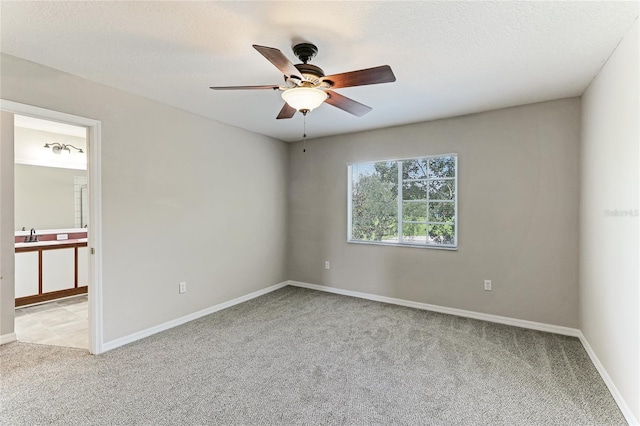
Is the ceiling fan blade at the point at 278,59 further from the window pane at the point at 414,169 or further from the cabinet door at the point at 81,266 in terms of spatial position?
the cabinet door at the point at 81,266

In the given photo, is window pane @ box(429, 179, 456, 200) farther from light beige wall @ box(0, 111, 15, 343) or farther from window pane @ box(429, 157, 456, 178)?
light beige wall @ box(0, 111, 15, 343)

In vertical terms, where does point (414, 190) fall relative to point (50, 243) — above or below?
above

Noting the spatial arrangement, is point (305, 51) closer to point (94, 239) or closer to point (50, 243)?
point (94, 239)

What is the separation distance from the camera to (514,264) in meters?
3.40

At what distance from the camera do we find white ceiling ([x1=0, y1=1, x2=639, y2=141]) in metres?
1.74

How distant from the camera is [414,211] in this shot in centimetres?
411

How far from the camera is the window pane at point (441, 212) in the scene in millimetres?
3834

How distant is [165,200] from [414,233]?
3.11m

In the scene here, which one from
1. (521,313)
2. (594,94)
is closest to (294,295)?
(521,313)

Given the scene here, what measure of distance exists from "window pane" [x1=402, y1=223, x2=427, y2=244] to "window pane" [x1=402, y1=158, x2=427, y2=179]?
654 millimetres

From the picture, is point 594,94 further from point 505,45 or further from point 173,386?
point 173,386

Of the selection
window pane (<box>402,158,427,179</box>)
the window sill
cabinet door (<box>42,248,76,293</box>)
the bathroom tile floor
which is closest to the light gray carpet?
the bathroom tile floor

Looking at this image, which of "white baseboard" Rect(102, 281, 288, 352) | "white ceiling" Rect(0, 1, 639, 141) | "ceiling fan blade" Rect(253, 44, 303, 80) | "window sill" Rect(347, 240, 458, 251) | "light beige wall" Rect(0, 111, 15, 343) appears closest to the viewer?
"ceiling fan blade" Rect(253, 44, 303, 80)

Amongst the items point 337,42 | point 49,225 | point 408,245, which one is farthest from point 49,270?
point 408,245
